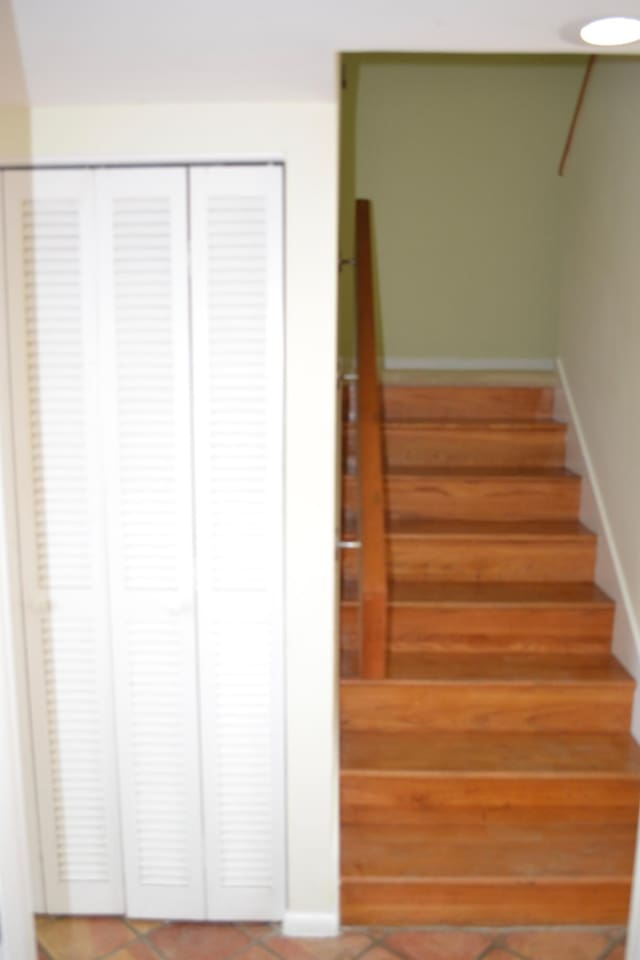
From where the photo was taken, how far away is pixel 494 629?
118 inches

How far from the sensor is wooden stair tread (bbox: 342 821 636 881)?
8.00 feet

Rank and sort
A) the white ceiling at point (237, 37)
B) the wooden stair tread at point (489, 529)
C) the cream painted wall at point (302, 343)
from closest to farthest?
the white ceiling at point (237, 37)
the cream painted wall at point (302, 343)
the wooden stair tread at point (489, 529)

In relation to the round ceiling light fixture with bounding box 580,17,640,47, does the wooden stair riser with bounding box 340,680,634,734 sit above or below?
below

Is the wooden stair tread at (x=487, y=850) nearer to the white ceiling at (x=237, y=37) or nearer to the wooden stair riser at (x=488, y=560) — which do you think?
the wooden stair riser at (x=488, y=560)

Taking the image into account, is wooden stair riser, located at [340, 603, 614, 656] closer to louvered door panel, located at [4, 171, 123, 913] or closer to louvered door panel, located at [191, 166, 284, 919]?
louvered door panel, located at [191, 166, 284, 919]

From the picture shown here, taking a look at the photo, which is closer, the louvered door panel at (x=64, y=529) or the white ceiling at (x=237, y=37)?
the white ceiling at (x=237, y=37)

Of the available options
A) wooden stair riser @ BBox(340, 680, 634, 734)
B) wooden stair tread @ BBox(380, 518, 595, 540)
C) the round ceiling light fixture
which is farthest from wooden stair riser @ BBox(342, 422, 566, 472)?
the round ceiling light fixture

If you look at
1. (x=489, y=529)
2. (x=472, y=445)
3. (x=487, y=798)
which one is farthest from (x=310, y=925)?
(x=472, y=445)

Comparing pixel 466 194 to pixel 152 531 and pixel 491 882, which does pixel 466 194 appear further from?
pixel 491 882

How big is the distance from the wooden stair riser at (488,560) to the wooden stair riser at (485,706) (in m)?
0.56

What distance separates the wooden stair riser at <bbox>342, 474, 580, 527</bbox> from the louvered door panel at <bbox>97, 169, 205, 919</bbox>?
1.20 m

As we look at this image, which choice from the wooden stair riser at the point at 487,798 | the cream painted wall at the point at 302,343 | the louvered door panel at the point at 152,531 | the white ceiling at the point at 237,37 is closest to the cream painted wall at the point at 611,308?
the wooden stair riser at the point at 487,798

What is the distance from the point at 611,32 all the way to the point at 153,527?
5.13 feet

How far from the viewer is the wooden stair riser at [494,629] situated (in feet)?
9.73
